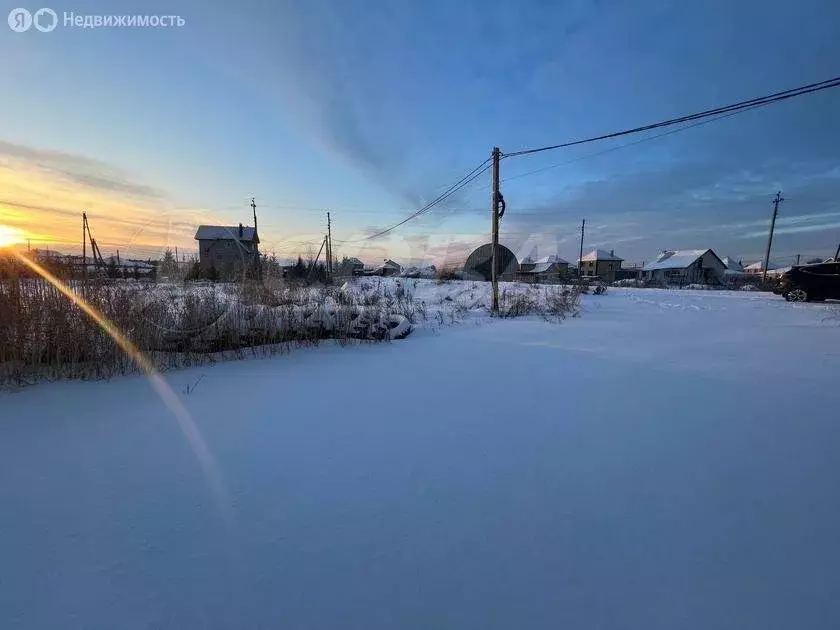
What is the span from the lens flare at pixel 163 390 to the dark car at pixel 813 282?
20.3m

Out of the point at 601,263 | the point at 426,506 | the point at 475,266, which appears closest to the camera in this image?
the point at 426,506

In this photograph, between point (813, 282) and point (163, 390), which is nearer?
point (163, 390)

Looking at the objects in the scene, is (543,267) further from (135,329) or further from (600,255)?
(135,329)

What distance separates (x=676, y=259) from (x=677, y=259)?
0.62 ft

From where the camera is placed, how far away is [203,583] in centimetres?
161

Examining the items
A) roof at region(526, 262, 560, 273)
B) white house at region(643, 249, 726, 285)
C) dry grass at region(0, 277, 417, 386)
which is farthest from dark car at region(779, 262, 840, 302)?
roof at region(526, 262, 560, 273)

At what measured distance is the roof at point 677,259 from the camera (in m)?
47.3

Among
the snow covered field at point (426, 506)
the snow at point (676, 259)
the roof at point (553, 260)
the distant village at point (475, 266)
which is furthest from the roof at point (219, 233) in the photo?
the snow at point (676, 259)

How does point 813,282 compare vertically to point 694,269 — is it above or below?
below

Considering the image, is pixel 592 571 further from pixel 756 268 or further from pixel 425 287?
pixel 756 268

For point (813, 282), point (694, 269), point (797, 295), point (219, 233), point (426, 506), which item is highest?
point (219, 233)

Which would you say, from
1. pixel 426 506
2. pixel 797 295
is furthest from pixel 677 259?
pixel 426 506

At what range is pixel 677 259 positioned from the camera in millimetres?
49812

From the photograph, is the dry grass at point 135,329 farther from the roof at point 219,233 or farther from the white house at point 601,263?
the white house at point 601,263
